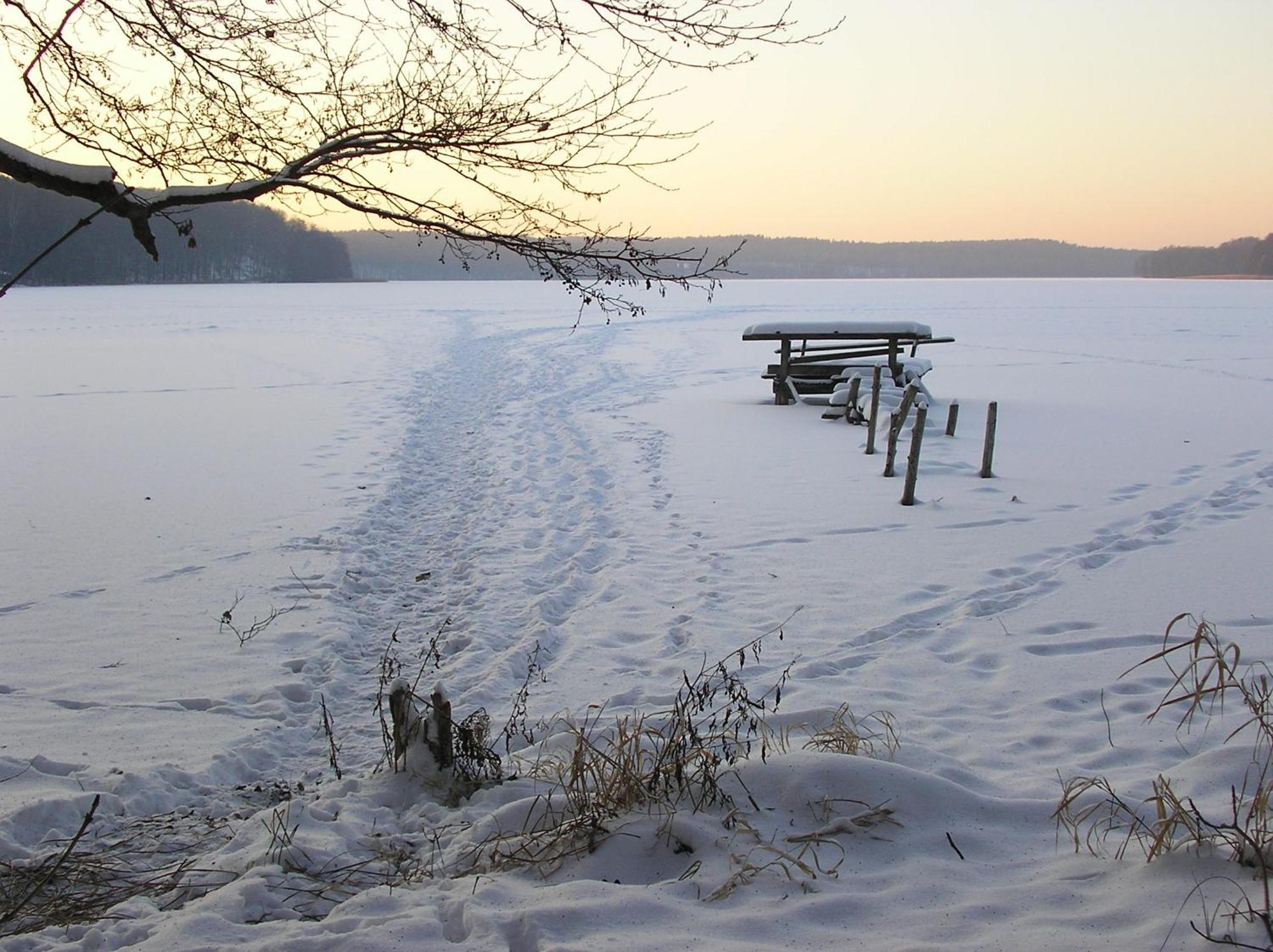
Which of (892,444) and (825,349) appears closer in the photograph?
(892,444)

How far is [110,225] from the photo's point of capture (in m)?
74.5

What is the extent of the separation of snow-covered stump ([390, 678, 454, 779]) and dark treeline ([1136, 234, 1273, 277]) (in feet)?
478

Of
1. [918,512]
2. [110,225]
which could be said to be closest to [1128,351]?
[918,512]

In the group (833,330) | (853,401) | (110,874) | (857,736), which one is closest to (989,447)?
(853,401)

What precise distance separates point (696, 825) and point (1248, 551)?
635cm

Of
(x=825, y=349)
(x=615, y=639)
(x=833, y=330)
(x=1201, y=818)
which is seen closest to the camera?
(x=1201, y=818)

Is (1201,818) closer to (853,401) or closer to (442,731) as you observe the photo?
(442,731)

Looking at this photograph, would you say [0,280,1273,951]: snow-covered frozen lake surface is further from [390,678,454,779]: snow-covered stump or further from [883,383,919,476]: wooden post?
[883,383,919,476]: wooden post

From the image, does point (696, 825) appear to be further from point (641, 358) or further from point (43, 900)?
point (641, 358)

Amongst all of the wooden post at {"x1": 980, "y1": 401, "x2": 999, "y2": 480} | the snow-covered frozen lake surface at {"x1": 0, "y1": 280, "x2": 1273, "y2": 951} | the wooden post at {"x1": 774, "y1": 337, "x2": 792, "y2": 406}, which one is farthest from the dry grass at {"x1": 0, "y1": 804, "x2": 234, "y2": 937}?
the wooden post at {"x1": 774, "y1": 337, "x2": 792, "y2": 406}

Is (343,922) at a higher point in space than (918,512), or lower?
higher

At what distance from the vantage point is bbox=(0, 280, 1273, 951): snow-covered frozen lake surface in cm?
314

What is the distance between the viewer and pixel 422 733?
4.27 metres

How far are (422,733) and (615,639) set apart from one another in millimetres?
2110
